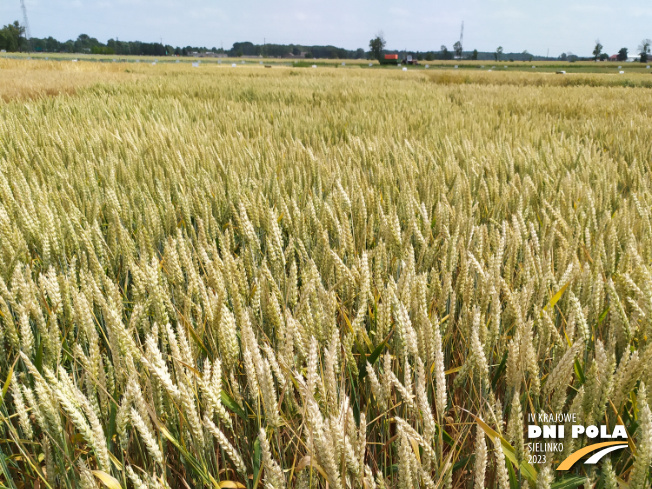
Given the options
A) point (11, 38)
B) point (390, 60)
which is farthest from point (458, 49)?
point (11, 38)

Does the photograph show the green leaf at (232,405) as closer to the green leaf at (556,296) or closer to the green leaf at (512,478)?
the green leaf at (512,478)

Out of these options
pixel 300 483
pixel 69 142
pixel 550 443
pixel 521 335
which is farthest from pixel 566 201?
pixel 69 142

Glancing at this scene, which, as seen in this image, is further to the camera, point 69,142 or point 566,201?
point 69,142

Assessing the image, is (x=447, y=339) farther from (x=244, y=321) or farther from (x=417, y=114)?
(x=417, y=114)

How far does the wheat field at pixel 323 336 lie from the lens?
1.69ft

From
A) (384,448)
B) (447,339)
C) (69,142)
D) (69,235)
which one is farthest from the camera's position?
(69,142)

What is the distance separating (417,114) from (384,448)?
3341 mm

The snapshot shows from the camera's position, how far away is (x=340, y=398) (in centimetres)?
64

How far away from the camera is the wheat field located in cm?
52

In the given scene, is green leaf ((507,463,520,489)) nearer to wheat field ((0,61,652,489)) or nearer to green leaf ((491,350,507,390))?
wheat field ((0,61,652,489))

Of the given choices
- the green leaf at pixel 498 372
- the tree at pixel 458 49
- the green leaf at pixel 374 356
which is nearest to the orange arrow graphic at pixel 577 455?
the green leaf at pixel 498 372

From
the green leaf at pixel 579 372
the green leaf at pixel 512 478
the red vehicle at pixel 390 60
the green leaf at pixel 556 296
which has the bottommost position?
the green leaf at pixel 512 478

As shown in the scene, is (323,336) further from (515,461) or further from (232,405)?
(515,461)

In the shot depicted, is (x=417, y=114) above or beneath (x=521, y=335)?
above
